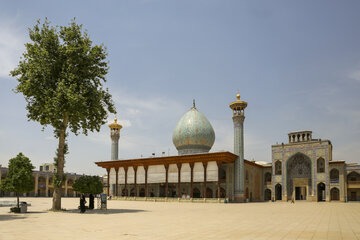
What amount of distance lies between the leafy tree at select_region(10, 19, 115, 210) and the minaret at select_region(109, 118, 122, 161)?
38975 millimetres

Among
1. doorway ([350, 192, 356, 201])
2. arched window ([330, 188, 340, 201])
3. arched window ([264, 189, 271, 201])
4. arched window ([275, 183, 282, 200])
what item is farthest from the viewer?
arched window ([264, 189, 271, 201])

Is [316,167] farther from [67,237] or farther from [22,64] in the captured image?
[67,237]

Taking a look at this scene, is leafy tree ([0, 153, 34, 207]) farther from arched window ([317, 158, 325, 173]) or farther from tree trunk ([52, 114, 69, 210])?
arched window ([317, 158, 325, 173])

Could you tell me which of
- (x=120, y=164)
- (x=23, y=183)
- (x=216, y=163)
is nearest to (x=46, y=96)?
(x=23, y=183)

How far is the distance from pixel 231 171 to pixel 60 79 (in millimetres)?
31174

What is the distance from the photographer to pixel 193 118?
186 feet

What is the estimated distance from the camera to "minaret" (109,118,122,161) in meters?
64.8

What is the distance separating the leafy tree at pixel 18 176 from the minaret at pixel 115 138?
42.5m

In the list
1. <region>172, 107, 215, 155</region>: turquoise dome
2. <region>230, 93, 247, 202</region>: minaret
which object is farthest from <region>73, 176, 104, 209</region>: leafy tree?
<region>172, 107, 215, 155</region>: turquoise dome

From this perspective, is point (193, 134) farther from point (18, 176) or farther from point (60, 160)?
point (18, 176)

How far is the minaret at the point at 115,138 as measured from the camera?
64812 millimetres

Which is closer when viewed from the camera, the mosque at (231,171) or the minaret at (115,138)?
the mosque at (231,171)

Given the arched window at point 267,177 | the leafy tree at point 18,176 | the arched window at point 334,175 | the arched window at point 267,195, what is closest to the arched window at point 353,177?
the arched window at point 334,175

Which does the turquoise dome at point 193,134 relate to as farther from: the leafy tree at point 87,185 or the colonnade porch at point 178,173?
the leafy tree at point 87,185
